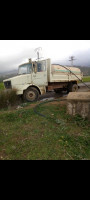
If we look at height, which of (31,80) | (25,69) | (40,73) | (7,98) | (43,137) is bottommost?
(43,137)

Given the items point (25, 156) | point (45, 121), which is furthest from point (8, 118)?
point (25, 156)

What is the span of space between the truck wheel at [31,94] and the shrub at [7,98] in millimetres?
717

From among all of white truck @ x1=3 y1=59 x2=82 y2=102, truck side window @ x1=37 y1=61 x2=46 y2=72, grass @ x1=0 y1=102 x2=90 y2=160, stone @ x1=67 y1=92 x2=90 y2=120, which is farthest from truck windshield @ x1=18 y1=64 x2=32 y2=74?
stone @ x1=67 y1=92 x2=90 y2=120

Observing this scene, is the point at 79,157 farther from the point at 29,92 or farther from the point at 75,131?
the point at 29,92

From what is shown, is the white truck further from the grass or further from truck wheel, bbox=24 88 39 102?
the grass

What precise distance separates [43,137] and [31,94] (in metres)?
4.40

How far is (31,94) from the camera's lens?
22.9 ft

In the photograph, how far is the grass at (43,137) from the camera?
2225 mm

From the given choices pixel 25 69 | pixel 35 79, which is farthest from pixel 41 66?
pixel 25 69

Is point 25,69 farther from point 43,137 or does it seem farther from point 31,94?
point 43,137

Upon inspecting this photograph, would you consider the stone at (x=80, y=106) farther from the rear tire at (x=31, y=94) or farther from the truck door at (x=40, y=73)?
the truck door at (x=40, y=73)

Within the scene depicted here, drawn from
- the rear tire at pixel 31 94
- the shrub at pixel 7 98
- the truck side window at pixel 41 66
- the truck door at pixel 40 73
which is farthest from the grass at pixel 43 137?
the truck side window at pixel 41 66

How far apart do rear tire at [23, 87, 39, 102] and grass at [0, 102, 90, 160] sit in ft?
8.59

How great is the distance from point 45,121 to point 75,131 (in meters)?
1.06
